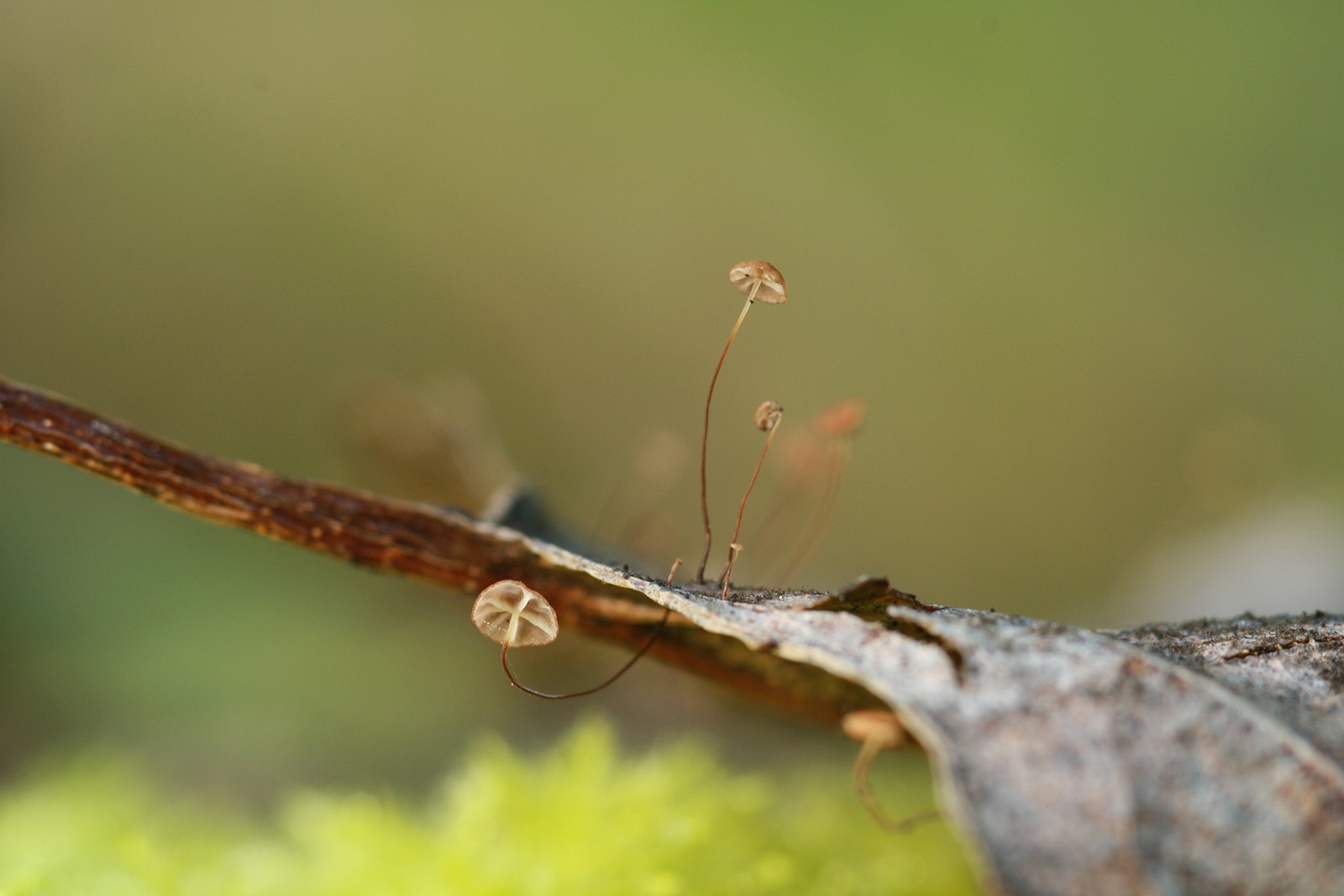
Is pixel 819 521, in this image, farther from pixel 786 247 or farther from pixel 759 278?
pixel 759 278

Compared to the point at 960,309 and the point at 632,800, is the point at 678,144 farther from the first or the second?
the point at 632,800

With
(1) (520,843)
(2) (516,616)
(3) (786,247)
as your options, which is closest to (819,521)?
(3) (786,247)

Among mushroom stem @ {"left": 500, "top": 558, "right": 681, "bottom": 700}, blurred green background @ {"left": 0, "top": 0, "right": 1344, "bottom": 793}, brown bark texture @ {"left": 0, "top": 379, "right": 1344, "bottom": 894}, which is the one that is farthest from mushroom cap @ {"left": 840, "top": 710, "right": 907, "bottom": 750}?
blurred green background @ {"left": 0, "top": 0, "right": 1344, "bottom": 793}

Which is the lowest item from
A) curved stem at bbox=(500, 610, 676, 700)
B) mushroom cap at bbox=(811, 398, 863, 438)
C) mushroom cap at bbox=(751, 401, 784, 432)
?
curved stem at bbox=(500, 610, 676, 700)

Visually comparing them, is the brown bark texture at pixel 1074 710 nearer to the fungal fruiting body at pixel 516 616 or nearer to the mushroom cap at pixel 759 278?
the fungal fruiting body at pixel 516 616

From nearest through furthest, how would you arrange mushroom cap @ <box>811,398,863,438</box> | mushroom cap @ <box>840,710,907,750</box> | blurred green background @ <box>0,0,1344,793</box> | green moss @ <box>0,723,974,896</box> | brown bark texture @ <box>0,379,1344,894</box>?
1. brown bark texture @ <box>0,379,1344,894</box>
2. mushroom cap @ <box>840,710,907,750</box>
3. green moss @ <box>0,723,974,896</box>
4. mushroom cap @ <box>811,398,863,438</box>
5. blurred green background @ <box>0,0,1344,793</box>

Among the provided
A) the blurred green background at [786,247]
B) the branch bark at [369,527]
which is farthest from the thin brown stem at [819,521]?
the branch bark at [369,527]

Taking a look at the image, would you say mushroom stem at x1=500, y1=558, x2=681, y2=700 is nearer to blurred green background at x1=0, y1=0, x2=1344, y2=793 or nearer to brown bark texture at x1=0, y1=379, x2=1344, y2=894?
brown bark texture at x1=0, y1=379, x2=1344, y2=894
